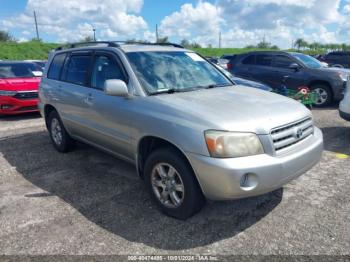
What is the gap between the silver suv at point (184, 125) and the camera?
2840mm

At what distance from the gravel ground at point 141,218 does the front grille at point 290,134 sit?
2.67 feet

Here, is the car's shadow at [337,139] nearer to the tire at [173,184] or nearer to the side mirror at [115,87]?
the tire at [173,184]

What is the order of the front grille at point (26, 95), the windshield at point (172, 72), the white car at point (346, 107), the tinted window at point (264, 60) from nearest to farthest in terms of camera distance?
1. the windshield at point (172, 72)
2. the white car at point (346, 107)
3. the front grille at point (26, 95)
4. the tinted window at point (264, 60)

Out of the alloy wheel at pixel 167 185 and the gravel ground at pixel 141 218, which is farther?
the alloy wheel at pixel 167 185

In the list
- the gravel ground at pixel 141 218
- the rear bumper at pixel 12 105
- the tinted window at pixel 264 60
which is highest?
the tinted window at pixel 264 60

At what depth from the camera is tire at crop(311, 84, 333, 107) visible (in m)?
9.53

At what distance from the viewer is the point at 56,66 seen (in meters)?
5.49

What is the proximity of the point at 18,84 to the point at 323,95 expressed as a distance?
8.73m

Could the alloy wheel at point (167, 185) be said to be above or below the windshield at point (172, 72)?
below

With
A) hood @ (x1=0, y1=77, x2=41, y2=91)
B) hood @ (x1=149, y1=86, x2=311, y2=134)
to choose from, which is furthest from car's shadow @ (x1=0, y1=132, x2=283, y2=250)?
hood @ (x1=0, y1=77, x2=41, y2=91)

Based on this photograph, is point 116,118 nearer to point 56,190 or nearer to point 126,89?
point 126,89

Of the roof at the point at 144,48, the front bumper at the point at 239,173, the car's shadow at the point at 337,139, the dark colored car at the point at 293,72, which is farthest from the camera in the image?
the dark colored car at the point at 293,72

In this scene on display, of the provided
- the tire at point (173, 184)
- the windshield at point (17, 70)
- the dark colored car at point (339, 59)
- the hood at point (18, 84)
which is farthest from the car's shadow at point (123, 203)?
the dark colored car at point (339, 59)

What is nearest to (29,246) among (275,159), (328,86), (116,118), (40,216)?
(40,216)
